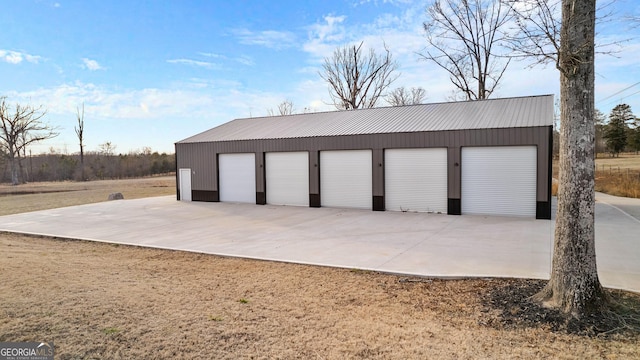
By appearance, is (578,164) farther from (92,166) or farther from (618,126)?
(92,166)

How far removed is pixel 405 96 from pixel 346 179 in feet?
72.8

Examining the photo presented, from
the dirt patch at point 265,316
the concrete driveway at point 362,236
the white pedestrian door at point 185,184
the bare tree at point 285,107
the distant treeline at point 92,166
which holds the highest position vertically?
the bare tree at point 285,107

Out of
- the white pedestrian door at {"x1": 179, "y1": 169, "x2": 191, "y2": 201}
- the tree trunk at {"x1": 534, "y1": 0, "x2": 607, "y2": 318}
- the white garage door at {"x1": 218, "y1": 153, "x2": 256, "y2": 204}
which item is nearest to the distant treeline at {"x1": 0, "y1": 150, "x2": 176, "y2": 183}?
the white pedestrian door at {"x1": 179, "y1": 169, "x2": 191, "y2": 201}

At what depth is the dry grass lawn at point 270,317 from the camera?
10.4ft

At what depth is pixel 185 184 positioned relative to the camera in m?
18.7

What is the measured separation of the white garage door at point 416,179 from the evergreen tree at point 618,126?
139 ft

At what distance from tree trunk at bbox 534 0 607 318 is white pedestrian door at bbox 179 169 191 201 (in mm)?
17134

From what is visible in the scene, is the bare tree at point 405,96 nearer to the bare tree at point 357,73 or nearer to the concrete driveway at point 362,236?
the bare tree at point 357,73

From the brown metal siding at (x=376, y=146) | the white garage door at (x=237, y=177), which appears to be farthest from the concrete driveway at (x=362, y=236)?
the white garage door at (x=237, y=177)

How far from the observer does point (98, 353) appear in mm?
3041

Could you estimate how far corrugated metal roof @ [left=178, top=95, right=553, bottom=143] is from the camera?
1289cm

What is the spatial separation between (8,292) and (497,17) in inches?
1060

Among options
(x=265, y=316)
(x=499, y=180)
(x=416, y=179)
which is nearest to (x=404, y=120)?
(x=416, y=179)

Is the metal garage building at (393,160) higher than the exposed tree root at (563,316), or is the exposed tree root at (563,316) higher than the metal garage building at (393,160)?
the metal garage building at (393,160)
